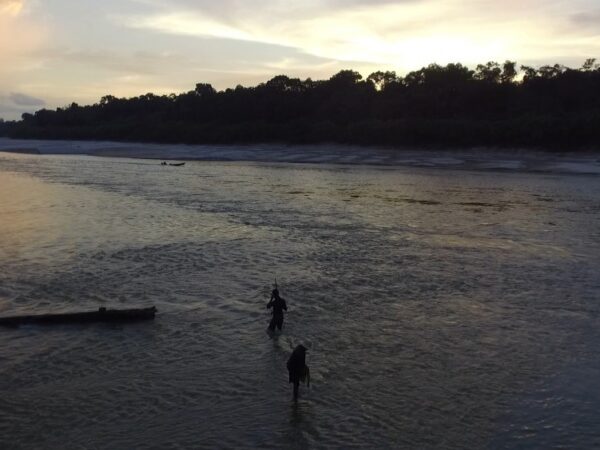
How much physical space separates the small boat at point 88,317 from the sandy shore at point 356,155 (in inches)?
2634

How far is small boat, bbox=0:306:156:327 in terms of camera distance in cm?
1608

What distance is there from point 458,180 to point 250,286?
156 feet

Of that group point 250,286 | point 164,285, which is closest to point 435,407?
point 250,286

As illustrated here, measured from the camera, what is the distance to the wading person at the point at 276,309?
15.5 metres

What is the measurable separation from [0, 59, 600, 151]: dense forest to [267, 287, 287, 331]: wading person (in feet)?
260

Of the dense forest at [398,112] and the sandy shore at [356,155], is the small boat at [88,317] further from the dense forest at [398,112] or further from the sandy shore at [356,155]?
the dense forest at [398,112]

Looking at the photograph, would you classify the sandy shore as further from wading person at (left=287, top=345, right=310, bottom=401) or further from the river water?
wading person at (left=287, top=345, right=310, bottom=401)

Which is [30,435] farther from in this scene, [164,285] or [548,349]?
[548,349]

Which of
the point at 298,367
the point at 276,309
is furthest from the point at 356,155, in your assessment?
the point at 298,367

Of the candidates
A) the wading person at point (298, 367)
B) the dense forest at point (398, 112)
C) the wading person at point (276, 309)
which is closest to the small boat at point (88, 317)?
the wading person at point (276, 309)

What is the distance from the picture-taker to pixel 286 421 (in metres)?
11.4

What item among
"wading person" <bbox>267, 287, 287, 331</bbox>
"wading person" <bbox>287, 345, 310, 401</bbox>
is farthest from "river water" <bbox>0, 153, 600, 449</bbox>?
"wading person" <bbox>287, 345, 310, 401</bbox>

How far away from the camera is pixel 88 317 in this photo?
16.4 meters

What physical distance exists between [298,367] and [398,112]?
366ft
